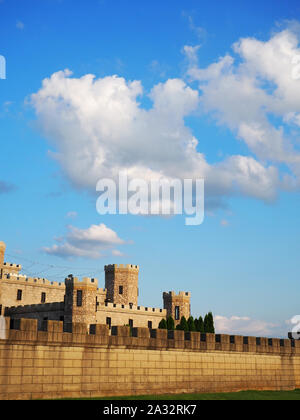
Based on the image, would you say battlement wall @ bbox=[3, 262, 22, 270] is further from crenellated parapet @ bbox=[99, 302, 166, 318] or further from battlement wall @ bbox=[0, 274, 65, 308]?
crenellated parapet @ bbox=[99, 302, 166, 318]

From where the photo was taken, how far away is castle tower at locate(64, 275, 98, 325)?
61.3m

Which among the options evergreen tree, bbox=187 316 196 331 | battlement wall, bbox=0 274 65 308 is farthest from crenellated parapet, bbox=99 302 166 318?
battlement wall, bbox=0 274 65 308

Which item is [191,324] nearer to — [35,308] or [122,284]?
[122,284]

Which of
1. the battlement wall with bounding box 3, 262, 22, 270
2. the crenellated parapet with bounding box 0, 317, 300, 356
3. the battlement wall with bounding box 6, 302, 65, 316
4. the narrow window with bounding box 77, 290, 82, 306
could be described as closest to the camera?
the crenellated parapet with bounding box 0, 317, 300, 356

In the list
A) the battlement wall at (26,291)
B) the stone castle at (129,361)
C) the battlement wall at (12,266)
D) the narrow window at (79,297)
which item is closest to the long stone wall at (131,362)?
the stone castle at (129,361)

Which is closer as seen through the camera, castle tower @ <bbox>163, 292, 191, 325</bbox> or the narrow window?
the narrow window

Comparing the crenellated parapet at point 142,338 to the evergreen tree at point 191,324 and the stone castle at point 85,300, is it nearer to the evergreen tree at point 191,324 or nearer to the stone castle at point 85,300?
the stone castle at point 85,300

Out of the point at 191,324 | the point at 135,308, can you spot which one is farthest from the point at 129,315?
the point at 191,324

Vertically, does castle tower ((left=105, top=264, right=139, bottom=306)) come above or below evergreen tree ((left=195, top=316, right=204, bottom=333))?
above

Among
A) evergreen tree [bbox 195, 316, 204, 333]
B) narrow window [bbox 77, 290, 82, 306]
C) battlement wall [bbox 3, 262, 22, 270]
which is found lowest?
evergreen tree [bbox 195, 316, 204, 333]

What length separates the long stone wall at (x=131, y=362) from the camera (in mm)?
19750

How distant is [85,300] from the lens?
61781 millimetres

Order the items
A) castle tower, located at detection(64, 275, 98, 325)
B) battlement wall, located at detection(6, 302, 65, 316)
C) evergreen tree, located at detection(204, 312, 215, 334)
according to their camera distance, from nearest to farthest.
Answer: castle tower, located at detection(64, 275, 98, 325) → battlement wall, located at detection(6, 302, 65, 316) → evergreen tree, located at detection(204, 312, 215, 334)
